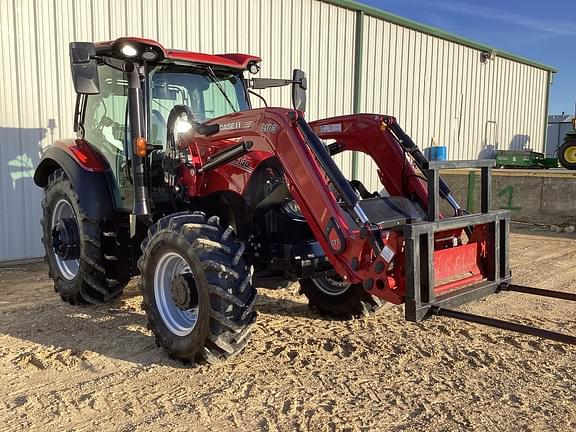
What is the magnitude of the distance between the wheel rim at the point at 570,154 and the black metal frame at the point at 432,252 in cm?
1620

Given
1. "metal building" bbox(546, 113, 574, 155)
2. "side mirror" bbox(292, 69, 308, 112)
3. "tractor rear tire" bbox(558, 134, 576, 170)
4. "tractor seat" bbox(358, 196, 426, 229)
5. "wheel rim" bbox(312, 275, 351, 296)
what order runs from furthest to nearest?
"metal building" bbox(546, 113, 574, 155), "tractor rear tire" bbox(558, 134, 576, 170), "side mirror" bbox(292, 69, 308, 112), "wheel rim" bbox(312, 275, 351, 296), "tractor seat" bbox(358, 196, 426, 229)

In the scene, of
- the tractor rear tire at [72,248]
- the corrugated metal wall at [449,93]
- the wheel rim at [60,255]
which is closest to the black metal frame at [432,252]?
the tractor rear tire at [72,248]

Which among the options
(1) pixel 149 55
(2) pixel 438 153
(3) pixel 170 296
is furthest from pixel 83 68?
(2) pixel 438 153

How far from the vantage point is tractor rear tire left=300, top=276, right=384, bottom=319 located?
4805mm

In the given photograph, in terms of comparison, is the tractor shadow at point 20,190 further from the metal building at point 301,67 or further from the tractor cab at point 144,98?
the tractor cab at point 144,98

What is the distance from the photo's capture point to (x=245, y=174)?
4.19m

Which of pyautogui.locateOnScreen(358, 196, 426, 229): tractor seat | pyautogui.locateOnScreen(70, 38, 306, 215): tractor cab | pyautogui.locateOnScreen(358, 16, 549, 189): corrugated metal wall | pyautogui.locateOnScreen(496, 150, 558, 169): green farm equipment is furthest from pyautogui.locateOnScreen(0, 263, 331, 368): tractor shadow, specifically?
pyautogui.locateOnScreen(496, 150, 558, 169): green farm equipment

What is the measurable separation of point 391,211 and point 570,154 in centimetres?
1660

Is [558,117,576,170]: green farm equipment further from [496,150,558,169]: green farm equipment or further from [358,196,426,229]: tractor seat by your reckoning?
[358,196,426,229]: tractor seat

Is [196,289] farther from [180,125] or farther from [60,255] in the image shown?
[60,255]

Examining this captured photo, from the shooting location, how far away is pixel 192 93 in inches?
194

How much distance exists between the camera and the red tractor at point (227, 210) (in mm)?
3555

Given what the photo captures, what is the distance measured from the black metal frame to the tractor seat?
0.38 m

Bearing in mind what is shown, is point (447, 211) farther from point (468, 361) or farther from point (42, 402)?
point (42, 402)
